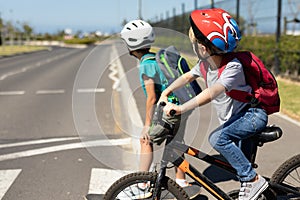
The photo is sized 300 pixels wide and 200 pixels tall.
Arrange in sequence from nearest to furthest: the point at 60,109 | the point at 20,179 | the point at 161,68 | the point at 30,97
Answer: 1. the point at 161,68
2. the point at 20,179
3. the point at 60,109
4. the point at 30,97

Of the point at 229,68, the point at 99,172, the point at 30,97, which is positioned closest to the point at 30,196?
the point at 99,172

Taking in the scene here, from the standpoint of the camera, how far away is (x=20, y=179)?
468 centimetres

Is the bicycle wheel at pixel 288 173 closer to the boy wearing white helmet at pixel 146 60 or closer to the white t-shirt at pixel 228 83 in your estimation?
the white t-shirt at pixel 228 83

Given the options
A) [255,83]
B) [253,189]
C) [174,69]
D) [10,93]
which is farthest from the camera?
[10,93]

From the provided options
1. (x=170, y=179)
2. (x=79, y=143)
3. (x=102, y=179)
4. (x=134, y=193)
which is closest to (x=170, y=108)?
(x=170, y=179)

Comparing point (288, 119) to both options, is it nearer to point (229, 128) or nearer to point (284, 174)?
point (284, 174)

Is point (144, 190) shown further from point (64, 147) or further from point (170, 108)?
point (64, 147)

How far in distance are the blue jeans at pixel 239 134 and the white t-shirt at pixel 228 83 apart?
7 centimetres

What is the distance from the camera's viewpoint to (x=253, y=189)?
122 inches

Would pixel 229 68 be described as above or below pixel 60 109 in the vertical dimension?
above

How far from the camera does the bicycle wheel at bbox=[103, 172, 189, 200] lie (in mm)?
2973

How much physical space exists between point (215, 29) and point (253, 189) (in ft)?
4.00

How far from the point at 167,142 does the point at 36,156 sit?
313 cm

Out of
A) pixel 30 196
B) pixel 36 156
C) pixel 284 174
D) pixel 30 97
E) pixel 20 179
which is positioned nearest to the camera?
pixel 284 174
